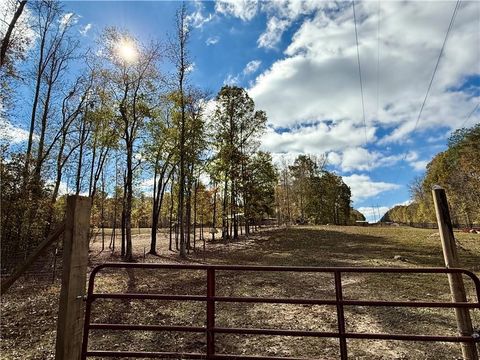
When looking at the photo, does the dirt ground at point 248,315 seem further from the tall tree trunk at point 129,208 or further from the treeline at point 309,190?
the treeline at point 309,190

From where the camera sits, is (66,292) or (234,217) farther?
(234,217)

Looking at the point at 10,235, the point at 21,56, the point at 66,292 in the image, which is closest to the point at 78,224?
the point at 66,292

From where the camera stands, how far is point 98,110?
20.2m

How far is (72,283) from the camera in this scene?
11.3 feet

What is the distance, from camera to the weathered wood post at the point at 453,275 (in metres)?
3.48

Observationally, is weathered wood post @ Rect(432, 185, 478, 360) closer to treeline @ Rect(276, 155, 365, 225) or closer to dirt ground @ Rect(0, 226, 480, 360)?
dirt ground @ Rect(0, 226, 480, 360)

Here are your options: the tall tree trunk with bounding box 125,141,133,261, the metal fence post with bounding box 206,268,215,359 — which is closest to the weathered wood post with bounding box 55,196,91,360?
the metal fence post with bounding box 206,268,215,359

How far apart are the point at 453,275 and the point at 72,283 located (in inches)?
179

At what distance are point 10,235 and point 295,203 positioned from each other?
51.6 meters

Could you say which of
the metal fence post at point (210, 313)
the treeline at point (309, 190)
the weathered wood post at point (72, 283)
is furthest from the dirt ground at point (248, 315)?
the treeline at point (309, 190)

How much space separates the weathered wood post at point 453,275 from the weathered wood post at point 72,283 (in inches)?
172

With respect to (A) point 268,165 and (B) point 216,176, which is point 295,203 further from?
(B) point 216,176

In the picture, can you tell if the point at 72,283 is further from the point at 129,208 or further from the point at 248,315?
the point at 129,208

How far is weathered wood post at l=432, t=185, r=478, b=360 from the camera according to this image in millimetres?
3480
